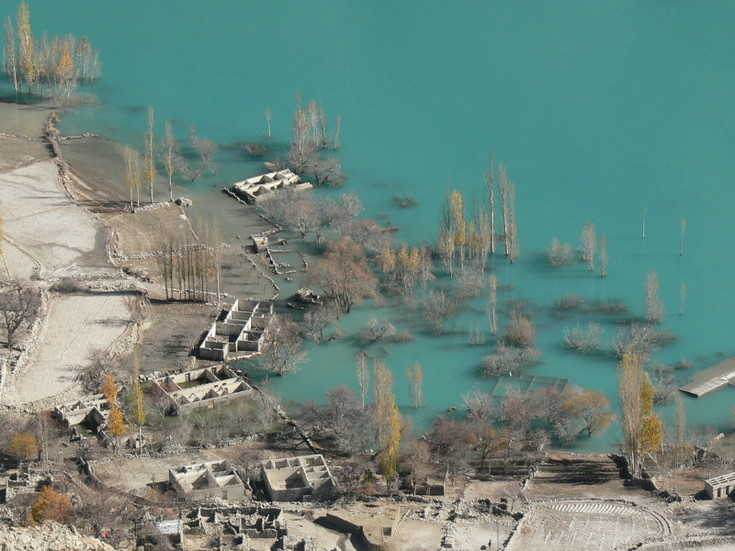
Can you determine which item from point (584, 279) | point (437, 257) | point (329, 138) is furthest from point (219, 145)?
point (584, 279)

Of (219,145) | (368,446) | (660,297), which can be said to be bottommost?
(368,446)

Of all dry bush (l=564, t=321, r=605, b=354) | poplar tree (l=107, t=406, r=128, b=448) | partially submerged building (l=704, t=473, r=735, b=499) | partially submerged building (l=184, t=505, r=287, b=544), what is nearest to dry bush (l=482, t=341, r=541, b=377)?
dry bush (l=564, t=321, r=605, b=354)

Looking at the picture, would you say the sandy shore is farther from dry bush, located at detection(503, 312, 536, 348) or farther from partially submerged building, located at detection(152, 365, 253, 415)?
dry bush, located at detection(503, 312, 536, 348)

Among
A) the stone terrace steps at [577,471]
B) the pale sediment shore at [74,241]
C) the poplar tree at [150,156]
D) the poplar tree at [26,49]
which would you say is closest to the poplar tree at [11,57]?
the poplar tree at [26,49]

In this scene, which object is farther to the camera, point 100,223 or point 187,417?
point 100,223

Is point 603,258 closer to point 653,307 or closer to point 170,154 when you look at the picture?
point 653,307

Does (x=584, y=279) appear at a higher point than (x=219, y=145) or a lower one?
lower

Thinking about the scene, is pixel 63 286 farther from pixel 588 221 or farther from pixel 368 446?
pixel 588 221
